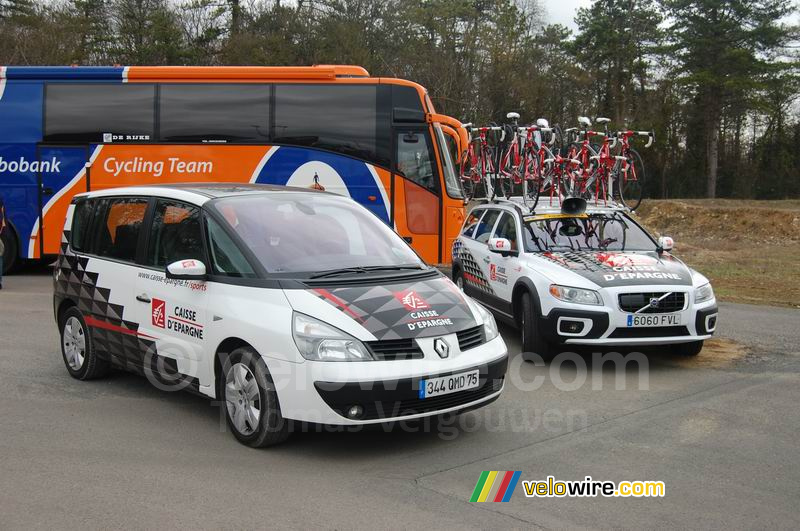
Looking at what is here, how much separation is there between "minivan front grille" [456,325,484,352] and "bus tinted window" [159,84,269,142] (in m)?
10.1

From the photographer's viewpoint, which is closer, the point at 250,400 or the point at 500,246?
the point at 250,400

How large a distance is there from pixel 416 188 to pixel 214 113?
400cm

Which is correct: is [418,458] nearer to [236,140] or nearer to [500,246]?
[500,246]

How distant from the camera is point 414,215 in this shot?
48.7 ft

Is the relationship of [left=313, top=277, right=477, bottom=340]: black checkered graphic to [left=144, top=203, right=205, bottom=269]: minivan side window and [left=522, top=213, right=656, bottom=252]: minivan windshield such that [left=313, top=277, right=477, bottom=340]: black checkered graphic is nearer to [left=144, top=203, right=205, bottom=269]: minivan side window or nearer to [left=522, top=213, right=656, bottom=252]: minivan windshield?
[left=144, top=203, right=205, bottom=269]: minivan side window

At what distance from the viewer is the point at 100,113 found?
1502cm

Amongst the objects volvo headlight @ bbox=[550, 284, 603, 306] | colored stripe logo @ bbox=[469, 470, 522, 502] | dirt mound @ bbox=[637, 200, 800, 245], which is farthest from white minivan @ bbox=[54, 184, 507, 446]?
dirt mound @ bbox=[637, 200, 800, 245]

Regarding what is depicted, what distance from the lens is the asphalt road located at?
4.32 meters

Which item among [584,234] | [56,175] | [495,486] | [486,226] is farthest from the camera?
[56,175]

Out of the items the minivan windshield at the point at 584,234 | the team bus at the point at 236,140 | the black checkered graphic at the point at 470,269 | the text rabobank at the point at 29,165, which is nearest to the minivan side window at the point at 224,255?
the minivan windshield at the point at 584,234

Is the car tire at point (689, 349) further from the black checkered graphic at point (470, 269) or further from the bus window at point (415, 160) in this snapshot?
the bus window at point (415, 160)

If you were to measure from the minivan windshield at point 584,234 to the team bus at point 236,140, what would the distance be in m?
5.54

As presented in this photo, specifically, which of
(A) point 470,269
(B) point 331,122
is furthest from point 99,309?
(B) point 331,122

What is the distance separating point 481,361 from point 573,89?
42.4 meters
